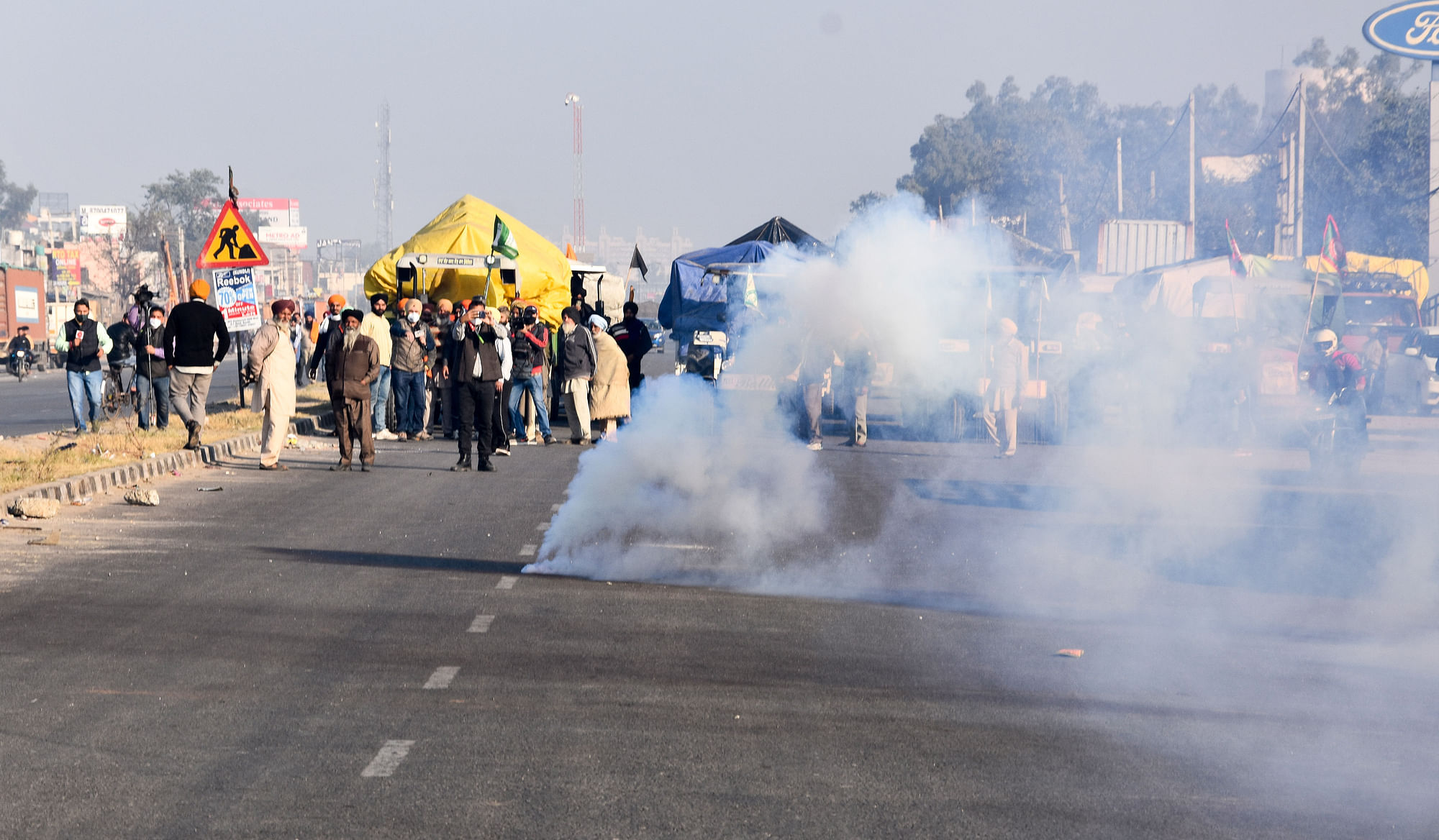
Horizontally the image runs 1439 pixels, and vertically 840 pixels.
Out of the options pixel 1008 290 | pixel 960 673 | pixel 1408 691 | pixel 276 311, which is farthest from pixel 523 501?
pixel 1408 691

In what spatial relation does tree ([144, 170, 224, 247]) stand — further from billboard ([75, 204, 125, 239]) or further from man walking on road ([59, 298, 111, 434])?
man walking on road ([59, 298, 111, 434])

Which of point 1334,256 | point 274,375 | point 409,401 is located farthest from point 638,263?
point 1334,256

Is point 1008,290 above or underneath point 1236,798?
above

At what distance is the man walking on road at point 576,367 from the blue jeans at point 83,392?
6.75 meters

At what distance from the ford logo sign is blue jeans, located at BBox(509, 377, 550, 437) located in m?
20.8

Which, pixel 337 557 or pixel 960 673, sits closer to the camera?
pixel 960 673

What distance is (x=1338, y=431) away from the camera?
16.3 m

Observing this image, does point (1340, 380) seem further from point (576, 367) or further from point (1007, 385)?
point (576, 367)

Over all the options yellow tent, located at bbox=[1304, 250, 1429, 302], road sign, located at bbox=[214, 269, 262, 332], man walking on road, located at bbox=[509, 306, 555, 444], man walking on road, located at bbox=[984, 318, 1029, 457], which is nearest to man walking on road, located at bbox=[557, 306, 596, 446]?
man walking on road, located at bbox=[509, 306, 555, 444]

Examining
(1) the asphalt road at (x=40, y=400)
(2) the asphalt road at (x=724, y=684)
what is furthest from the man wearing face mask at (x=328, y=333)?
(2) the asphalt road at (x=724, y=684)

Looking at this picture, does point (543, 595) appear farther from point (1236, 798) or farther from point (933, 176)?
point (933, 176)

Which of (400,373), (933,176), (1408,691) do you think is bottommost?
(1408,691)

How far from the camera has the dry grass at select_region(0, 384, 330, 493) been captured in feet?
46.4

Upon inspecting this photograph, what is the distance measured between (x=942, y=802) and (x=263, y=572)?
6172mm
